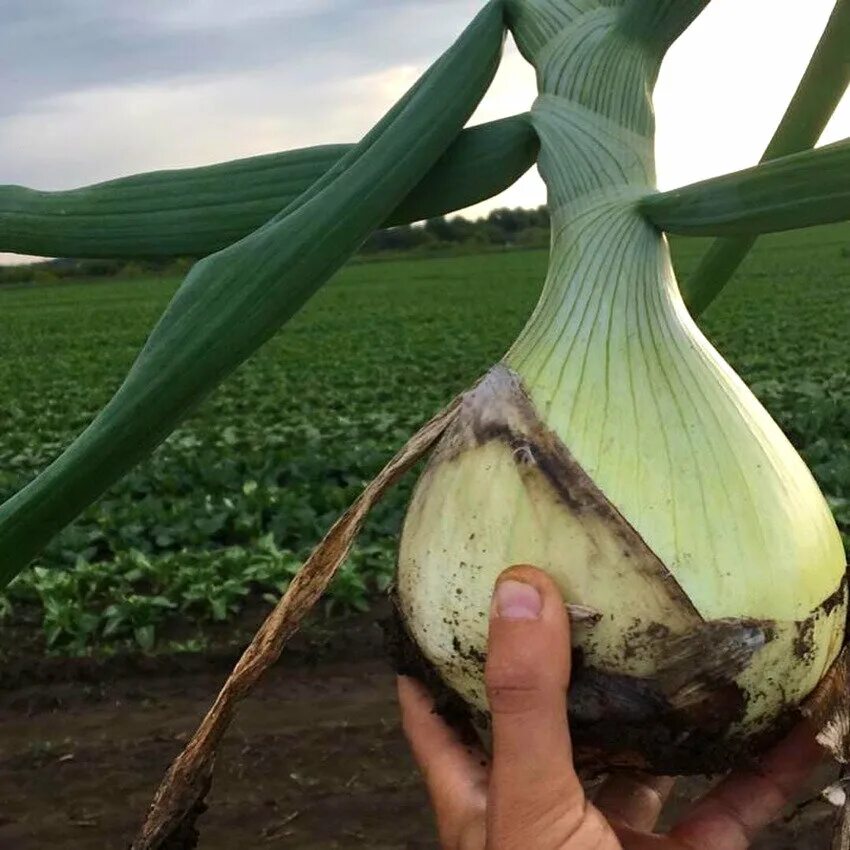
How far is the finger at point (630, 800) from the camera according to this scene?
1.16m

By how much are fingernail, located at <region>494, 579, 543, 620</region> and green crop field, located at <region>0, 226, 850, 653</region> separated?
8.67 ft

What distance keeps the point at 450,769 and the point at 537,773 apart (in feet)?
0.85

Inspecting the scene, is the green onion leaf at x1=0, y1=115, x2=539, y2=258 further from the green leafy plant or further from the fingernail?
the fingernail

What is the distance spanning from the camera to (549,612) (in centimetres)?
68

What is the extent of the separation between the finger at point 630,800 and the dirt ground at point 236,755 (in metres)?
1.14

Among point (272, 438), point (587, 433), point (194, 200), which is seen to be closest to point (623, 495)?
point (587, 433)

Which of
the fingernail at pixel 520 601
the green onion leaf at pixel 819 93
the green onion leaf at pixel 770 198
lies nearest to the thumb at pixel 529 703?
the fingernail at pixel 520 601

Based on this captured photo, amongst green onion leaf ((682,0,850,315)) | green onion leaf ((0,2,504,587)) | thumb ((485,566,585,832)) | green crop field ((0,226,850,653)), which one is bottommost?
green crop field ((0,226,850,653))

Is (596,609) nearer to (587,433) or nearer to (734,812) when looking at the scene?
(587,433)

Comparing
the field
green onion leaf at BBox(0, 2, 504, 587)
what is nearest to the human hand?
green onion leaf at BBox(0, 2, 504, 587)

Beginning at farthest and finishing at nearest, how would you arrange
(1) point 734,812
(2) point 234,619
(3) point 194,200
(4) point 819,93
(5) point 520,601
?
(2) point 234,619
(1) point 734,812
(4) point 819,93
(3) point 194,200
(5) point 520,601

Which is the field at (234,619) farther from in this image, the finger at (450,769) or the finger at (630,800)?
the finger at (450,769)

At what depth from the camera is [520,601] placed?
2.24ft

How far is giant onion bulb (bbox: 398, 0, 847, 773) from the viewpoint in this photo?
70cm
